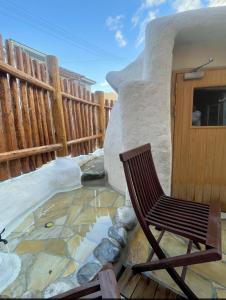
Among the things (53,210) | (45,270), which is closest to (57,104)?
(53,210)

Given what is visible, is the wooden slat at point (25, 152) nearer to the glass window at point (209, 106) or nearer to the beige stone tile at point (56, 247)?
the beige stone tile at point (56, 247)

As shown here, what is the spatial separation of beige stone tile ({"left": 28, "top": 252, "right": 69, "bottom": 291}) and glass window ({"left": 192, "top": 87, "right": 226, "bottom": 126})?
99.1 inches

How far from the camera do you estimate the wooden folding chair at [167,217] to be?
1.30m

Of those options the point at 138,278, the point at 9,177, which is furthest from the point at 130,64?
the point at 138,278

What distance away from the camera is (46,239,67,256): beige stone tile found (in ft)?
5.96

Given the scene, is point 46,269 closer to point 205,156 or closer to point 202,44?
point 205,156

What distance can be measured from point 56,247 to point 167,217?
123cm

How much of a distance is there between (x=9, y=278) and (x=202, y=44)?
346 cm

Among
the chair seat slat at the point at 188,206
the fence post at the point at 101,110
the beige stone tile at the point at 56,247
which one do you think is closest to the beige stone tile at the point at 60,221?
the beige stone tile at the point at 56,247

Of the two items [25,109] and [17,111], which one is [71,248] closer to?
[17,111]

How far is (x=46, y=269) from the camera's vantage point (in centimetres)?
159

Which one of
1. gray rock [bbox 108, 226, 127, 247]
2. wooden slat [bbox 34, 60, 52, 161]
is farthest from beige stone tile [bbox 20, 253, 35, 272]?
wooden slat [bbox 34, 60, 52, 161]

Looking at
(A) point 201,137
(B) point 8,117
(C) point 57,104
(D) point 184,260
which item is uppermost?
(C) point 57,104

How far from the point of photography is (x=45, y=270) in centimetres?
158
